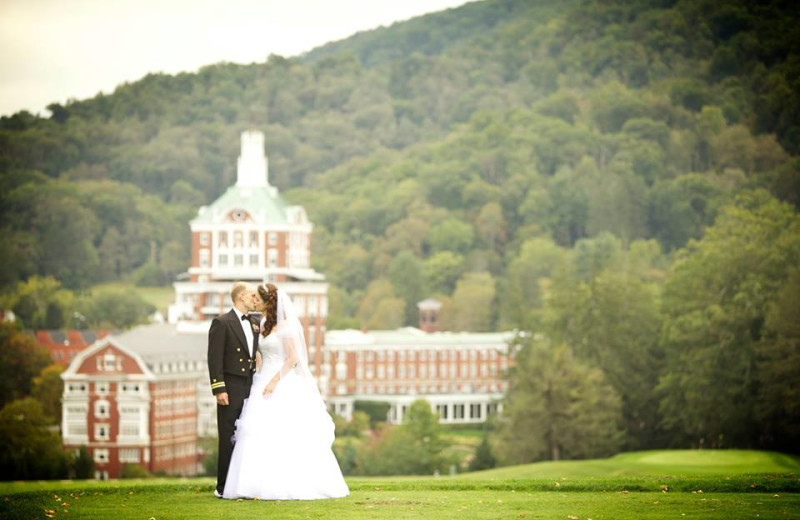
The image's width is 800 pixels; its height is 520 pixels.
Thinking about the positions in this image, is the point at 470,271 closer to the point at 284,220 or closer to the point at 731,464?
the point at 284,220

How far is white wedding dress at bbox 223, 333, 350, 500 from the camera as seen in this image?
2719 centimetres

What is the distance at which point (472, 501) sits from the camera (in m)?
27.9

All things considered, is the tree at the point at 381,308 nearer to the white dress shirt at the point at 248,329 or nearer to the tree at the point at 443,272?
the tree at the point at 443,272

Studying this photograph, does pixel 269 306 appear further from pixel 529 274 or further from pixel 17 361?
pixel 529 274

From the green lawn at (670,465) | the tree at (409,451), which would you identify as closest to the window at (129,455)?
the tree at (409,451)

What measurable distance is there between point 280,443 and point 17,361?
9143 centimetres

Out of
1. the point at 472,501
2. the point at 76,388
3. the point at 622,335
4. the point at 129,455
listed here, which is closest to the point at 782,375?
the point at 622,335

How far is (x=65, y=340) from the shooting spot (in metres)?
134

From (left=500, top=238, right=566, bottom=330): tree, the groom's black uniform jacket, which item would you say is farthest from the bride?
(left=500, top=238, right=566, bottom=330): tree

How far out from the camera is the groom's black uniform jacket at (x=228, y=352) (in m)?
27.3

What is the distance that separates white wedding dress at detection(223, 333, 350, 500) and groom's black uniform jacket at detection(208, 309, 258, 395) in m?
0.23

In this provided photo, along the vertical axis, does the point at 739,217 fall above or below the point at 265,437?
above

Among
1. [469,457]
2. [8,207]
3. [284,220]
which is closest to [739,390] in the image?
[469,457]

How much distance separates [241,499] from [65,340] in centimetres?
10897
